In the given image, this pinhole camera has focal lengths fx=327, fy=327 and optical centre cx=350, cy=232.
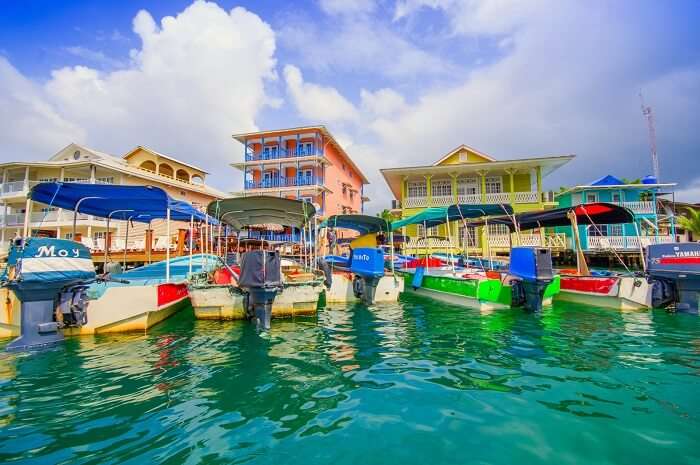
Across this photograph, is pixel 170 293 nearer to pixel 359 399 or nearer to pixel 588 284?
pixel 359 399

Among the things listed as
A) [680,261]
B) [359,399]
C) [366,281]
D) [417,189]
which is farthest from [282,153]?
[359,399]

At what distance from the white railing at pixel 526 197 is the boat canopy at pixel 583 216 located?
1176 centimetres

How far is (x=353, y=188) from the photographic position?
128 ft

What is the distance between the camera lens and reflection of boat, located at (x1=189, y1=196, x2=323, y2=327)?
Result: 7371mm

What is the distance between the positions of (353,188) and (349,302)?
94.4 ft

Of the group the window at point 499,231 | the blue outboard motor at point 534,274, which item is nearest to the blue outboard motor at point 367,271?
the blue outboard motor at point 534,274

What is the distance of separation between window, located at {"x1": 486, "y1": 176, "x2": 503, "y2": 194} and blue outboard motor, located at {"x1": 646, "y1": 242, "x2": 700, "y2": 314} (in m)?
17.9

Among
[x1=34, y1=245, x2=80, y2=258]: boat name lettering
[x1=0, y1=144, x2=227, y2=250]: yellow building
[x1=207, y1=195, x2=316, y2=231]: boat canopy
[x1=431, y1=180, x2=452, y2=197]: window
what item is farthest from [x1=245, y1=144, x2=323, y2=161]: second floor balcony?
[x1=34, y1=245, x2=80, y2=258]: boat name lettering

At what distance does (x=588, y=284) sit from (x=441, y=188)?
17.7 m

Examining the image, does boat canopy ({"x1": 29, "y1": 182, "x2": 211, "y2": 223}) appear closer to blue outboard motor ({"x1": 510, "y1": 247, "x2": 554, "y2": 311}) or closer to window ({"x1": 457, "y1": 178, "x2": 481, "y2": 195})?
blue outboard motor ({"x1": 510, "y1": 247, "x2": 554, "y2": 311})

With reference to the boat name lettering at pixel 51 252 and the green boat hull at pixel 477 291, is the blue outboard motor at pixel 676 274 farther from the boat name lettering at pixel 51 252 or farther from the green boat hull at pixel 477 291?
the boat name lettering at pixel 51 252

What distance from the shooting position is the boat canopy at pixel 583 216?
10822 millimetres

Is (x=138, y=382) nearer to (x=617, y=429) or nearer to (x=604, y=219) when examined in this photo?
(x=617, y=429)

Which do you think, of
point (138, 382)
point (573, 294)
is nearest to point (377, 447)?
point (138, 382)
